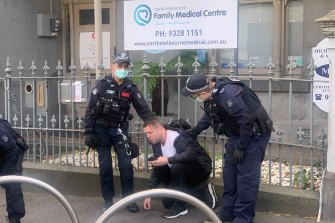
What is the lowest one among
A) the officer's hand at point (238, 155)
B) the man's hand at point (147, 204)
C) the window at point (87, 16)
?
the man's hand at point (147, 204)

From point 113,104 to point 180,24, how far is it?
1.32 meters

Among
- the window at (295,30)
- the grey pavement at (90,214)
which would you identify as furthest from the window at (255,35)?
the grey pavement at (90,214)

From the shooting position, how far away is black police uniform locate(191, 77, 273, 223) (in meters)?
4.97

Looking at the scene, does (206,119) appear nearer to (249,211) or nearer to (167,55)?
(249,211)

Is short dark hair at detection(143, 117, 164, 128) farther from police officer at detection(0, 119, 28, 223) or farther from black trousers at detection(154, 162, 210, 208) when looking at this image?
police officer at detection(0, 119, 28, 223)

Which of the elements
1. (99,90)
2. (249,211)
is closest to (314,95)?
(249,211)

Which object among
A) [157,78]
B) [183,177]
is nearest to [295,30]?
[157,78]

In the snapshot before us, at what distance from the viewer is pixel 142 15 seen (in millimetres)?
6648

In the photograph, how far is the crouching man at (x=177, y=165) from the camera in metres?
5.57

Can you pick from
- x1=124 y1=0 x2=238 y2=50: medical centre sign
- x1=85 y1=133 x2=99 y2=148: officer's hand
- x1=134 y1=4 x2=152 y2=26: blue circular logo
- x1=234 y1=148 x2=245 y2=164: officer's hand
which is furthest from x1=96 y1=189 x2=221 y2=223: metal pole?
x1=134 y1=4 x2=152 y2=26: blue circular logo

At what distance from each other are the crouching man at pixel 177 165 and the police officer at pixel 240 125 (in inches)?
18.0

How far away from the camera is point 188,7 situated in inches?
251

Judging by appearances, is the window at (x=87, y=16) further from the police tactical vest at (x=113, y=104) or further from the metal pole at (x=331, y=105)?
the metal pole at (x=331, y=105)

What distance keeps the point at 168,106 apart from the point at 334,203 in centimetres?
335
